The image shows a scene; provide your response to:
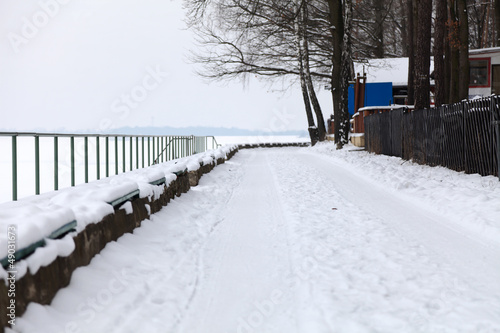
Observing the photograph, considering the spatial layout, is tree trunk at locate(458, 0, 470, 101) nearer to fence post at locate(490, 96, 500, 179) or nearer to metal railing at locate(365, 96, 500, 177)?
metal railing at locate(365, 96, 500, 177)

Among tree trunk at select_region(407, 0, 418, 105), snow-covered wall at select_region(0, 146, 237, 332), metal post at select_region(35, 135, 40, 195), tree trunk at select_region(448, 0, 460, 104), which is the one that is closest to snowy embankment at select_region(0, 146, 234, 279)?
snow-covered wall at select_region(0, 146, 237, 332)

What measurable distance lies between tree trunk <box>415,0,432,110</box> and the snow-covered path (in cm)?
923

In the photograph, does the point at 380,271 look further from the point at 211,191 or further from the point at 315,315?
the point at 211,191

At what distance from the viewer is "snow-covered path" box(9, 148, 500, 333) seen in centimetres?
349

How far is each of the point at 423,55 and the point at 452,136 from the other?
449 cm

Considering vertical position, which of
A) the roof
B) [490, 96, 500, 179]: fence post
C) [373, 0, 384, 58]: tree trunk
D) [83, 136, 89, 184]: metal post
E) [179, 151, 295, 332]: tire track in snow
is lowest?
[179, 151, 295, 332]: tire track in snow

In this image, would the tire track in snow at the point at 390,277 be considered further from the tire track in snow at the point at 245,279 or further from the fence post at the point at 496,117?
the fence post at the point at 496,117

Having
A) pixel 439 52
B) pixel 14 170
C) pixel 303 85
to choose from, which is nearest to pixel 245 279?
pixel 14 170

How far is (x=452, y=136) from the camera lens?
12.4m

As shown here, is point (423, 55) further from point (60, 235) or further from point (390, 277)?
point (60, 235)

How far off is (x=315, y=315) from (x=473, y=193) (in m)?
5.85

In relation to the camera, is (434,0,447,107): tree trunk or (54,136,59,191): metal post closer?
(54,136,59,191): metal post

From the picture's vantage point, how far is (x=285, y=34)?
31.7 metres

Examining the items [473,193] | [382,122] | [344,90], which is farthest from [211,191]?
[344,90]
